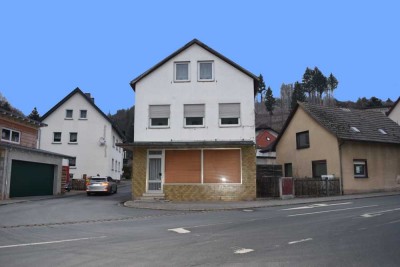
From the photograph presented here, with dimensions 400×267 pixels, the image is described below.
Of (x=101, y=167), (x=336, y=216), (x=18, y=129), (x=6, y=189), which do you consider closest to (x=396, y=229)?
(x=336, y=216)

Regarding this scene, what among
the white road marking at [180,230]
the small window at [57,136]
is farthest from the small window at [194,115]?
the small window at [57,136]

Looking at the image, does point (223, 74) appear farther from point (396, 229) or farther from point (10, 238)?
point (10, 238)

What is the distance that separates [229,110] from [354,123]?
11.0 meters

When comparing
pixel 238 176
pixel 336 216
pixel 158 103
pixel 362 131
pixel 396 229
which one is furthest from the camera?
pixel 362 131

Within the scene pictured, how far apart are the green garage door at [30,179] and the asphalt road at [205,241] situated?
38.6 ft

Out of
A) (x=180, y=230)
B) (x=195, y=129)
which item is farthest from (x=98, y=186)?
(x=180, y=230)

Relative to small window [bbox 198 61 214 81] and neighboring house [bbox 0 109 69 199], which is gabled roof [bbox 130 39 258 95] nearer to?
small window [bbox 198 61 214 81]

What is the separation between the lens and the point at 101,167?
43156mm

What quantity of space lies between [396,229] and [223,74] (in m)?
15.6

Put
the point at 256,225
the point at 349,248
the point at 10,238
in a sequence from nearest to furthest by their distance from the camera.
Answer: the point at 349,248, the point at 10,238, the point at 256,225

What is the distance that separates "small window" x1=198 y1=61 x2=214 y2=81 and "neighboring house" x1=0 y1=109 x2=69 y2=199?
12493mm

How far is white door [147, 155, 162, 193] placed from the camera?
76.4 ft

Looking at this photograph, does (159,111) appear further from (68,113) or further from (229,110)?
(68,113)

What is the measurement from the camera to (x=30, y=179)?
2694 cm
